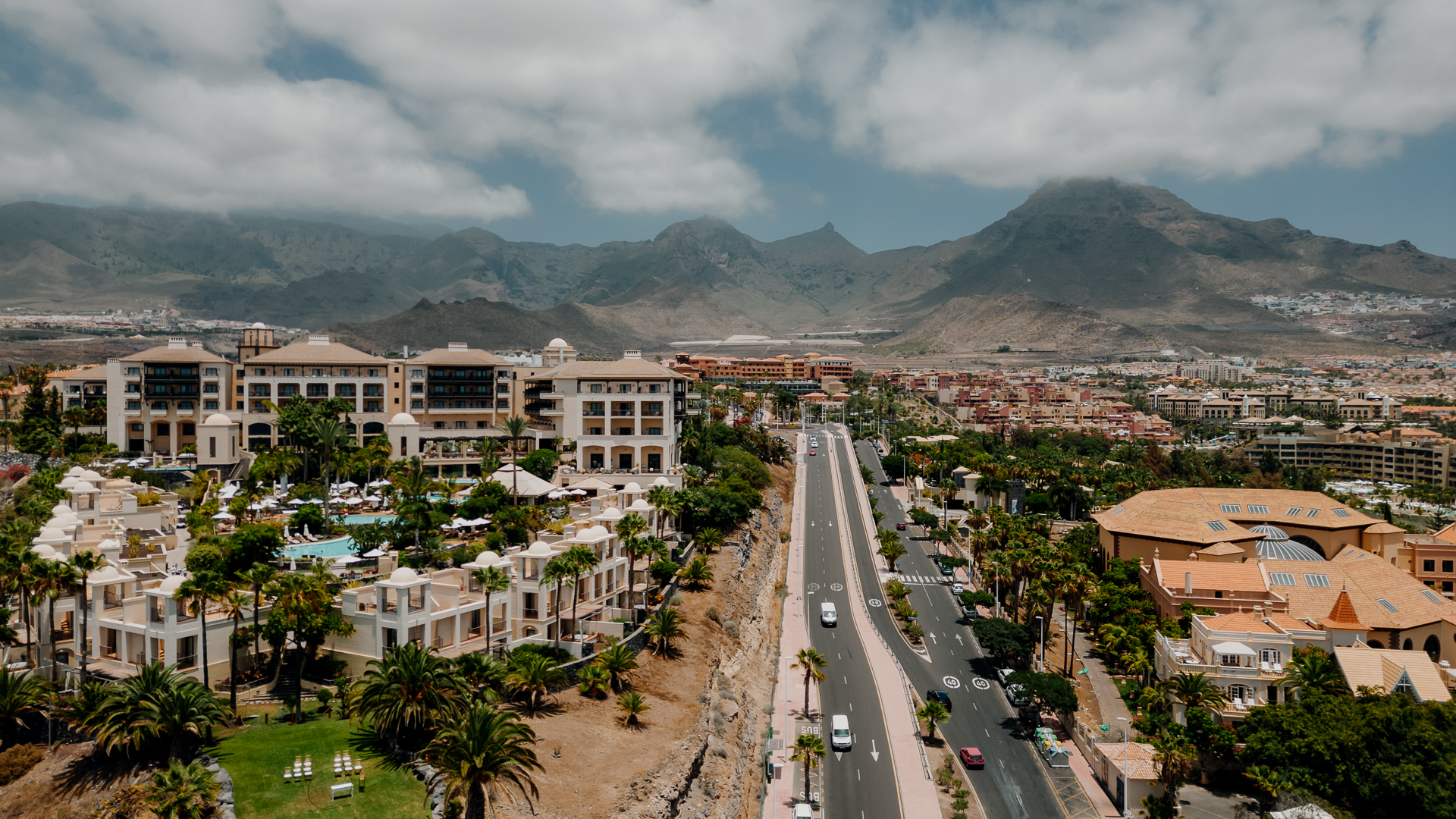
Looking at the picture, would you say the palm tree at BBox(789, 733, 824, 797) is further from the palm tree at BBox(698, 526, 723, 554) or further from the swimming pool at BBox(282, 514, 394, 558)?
the swimming pool at BBox(282, 514, 394, 558)

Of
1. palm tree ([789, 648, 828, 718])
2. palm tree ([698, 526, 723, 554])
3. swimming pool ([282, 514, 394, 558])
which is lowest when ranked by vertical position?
palm tree ([789, 648, 828, 718])

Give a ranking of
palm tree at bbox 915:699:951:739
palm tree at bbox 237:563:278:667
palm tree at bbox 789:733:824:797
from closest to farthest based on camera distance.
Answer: palm tree at bbox 237:563:278:667, palm tree at bbox 789:733:824:797, palm tree at bbox 915:699:951:739

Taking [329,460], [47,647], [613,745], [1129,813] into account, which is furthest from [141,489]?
[1129,813]

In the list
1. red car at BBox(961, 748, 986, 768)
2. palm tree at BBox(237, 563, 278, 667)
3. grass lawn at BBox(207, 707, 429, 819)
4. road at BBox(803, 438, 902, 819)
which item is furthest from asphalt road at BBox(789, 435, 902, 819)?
palm tree at BBox(237, 563, 278, 667)

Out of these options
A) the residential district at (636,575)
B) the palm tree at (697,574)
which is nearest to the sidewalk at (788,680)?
the residential district at (636,575)

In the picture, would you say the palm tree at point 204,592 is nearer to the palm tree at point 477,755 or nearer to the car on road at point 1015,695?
the palm tree at point 477,755

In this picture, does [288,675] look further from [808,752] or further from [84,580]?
[808,752]

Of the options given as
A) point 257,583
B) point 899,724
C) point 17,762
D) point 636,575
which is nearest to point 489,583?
point 257,583

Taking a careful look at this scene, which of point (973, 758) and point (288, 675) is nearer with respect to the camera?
point (288, 675)
